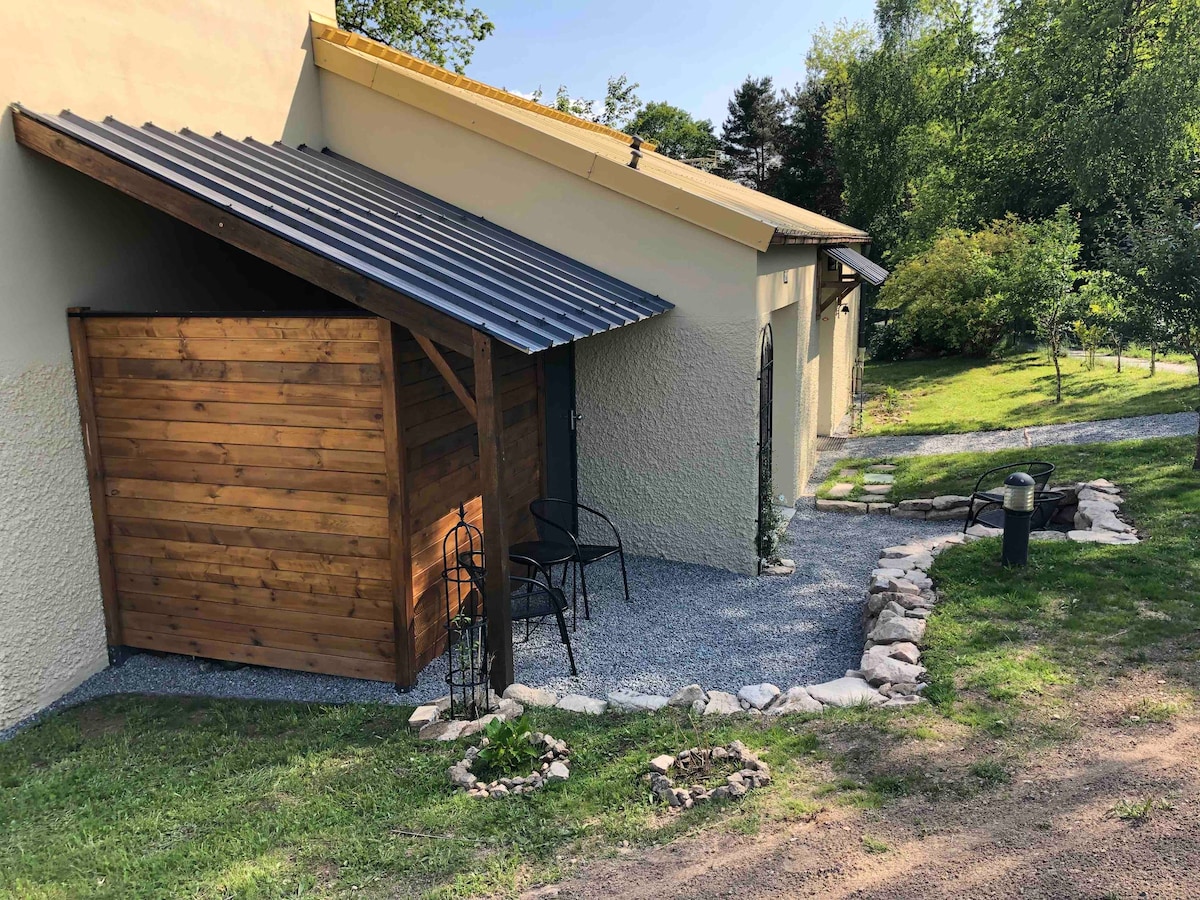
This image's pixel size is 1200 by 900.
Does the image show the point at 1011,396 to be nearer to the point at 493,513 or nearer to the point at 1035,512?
the point at 1035,512

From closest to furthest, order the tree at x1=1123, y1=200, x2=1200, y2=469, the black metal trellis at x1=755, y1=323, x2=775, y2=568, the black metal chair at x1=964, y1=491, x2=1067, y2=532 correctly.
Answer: the black metal trellis at x1=755, y1=323, x2=775, y2=568, the black metal chair at x1=964, y1=491, x2=1067, y2=532, the tree at x1=1123, y1=200, x2=1200, y2=469

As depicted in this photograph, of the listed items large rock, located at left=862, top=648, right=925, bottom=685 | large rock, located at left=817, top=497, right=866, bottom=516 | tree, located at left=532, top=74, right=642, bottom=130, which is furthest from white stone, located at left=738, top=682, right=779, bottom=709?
tree, located at left=532, top=74, right=642, bottom=130

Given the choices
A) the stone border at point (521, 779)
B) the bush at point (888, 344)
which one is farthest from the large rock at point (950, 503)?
the bush at point (888, 344)

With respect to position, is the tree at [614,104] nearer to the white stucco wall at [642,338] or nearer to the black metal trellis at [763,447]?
the white stucco wall at [642,338]

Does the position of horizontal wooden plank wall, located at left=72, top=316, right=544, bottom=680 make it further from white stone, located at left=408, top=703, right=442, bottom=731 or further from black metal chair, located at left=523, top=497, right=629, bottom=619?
black metal chair, located at left=523, top=497, right=629, bottom=619

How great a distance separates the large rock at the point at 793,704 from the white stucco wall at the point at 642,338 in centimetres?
273

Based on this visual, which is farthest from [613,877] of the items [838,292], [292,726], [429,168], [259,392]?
[838,292]

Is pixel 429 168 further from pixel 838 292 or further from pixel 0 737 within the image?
pixel 838 292

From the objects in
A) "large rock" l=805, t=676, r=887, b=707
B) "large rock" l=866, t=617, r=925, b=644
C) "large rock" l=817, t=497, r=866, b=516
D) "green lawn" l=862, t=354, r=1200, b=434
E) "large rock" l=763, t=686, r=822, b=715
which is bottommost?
"large rock" l=763, t=686, r=822, b=715

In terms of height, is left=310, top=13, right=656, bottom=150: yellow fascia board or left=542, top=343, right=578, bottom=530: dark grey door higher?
left=310, top=13, right=656, bottom=150: yellow fascia board

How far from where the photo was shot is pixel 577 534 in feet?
28.3

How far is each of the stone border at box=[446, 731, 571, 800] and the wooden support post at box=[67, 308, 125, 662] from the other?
128 inches

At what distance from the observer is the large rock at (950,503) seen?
9672 mm

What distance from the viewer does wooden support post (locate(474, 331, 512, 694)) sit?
16.3 ft
